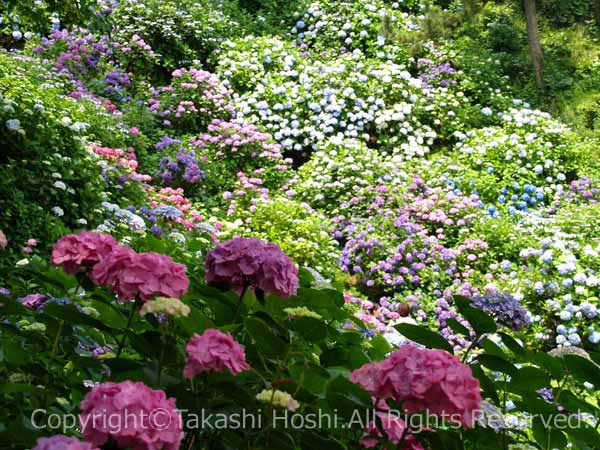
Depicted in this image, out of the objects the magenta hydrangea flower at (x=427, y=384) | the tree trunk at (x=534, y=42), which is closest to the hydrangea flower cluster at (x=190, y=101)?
the tree trunk at (x=534, y=42)

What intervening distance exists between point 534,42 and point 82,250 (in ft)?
31.2

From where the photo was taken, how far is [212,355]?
117cm

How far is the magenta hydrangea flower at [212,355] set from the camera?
117 cm

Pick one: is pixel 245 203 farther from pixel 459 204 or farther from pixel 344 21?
pixel 344 21

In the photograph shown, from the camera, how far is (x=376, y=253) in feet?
20.3

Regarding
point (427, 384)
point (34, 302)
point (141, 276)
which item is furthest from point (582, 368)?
point (34, 302)

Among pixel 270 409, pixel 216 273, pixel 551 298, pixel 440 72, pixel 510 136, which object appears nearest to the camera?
pixel 270 409

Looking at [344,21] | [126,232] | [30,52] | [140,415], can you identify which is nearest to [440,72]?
[344,21]

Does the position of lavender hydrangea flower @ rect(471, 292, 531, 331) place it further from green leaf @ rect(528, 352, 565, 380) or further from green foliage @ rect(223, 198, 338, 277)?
green foliage @ rect(223, 198, 338, 277)

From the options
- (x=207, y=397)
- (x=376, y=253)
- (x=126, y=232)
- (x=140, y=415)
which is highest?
(x=140, y=415)

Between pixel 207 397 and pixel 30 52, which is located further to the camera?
pixel 30 52

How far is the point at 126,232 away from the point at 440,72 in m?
6.59

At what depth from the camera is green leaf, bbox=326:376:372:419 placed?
1.24 meters

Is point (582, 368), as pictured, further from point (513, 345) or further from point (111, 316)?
point (111, 316)
